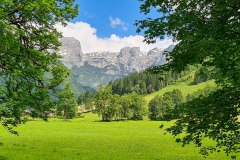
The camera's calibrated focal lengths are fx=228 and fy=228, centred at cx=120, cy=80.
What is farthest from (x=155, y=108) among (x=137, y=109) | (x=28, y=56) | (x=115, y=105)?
(x=28, y=56)

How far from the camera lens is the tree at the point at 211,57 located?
7387 mm

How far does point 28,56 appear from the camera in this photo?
1358 centimetres

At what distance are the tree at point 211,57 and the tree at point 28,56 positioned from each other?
685 centimetres

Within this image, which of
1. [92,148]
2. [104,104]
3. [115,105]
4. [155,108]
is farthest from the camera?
[155,108]

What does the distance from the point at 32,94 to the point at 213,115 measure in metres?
10.2

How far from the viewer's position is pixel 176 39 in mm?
10391

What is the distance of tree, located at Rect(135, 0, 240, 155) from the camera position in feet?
24.2

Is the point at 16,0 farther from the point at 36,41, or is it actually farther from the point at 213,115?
the point at 213,115

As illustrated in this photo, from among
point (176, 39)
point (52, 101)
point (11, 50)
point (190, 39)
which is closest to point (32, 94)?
point (52, 101)

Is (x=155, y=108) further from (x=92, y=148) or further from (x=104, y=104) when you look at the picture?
(x=92, y=148)

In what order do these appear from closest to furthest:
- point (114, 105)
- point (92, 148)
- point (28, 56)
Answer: point (28, 56)
point (92, 148)
point (114, 105)

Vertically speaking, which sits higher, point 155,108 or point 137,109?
point 155,108

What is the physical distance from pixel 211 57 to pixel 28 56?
34.0ft

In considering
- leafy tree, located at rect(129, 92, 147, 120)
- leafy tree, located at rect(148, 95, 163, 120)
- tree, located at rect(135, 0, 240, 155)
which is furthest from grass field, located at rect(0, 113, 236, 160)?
A: leafy tree, located at rect(148, 95, 163, 120)
